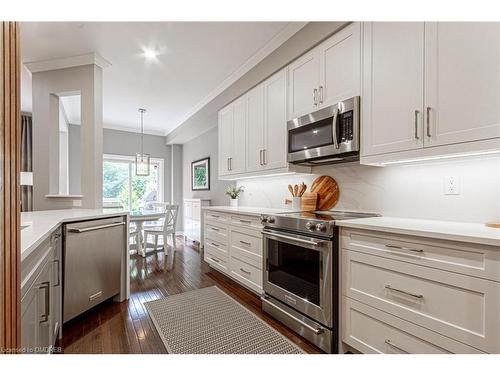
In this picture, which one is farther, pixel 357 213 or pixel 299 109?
pixel 299 109

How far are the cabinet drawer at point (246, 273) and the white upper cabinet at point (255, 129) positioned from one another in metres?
1.11

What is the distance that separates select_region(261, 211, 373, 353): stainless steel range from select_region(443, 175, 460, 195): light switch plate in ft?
2.17

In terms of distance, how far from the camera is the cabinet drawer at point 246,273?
8.45 feet

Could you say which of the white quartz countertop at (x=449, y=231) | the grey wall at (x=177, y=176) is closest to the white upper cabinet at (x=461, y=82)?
the white quartz countertop at (x=449, y=231)

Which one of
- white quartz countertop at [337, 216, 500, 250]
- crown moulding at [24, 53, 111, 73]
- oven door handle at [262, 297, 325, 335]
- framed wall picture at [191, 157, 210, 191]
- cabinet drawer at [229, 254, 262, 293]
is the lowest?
oven door handle at [262, 297, 325, 335]

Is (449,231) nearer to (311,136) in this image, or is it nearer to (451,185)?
(451,185)

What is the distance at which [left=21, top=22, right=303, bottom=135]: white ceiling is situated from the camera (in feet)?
8.13

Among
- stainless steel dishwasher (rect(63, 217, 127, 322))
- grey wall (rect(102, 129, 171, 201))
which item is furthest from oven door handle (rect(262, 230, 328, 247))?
grey wall (rect(102, 129, 171, 201))

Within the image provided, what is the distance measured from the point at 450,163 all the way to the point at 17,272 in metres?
2.27

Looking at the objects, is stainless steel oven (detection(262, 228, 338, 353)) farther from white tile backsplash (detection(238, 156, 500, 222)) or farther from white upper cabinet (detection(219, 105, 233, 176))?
white upper cabinet (detection(219, 105, 233, 176))

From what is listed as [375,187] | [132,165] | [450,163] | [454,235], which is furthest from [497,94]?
[132,165]

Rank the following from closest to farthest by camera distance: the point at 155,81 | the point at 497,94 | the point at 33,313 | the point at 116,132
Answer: the point at 33,313 → the point at 497,94 → the point at 155,81 → the point at 116,132

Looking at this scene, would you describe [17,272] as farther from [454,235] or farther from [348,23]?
[348,23]

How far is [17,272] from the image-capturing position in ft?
2.36
